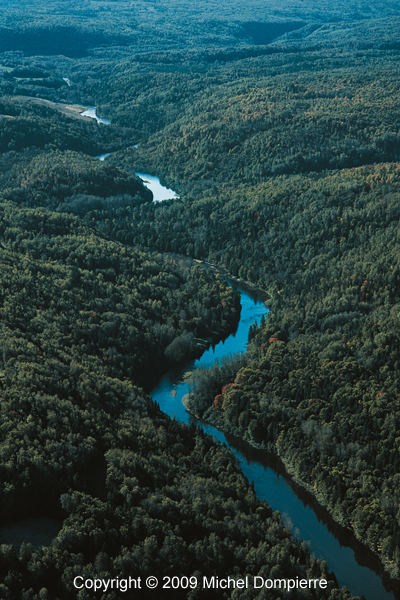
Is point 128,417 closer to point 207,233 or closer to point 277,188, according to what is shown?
point 207,233

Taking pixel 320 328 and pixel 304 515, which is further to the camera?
pixel 320 328

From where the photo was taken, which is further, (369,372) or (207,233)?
(207,233)

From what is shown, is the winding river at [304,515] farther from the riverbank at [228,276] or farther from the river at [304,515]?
the riverbank at [228,276]

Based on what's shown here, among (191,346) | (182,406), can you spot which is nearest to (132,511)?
(182,406)

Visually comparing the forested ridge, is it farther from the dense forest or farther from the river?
the river

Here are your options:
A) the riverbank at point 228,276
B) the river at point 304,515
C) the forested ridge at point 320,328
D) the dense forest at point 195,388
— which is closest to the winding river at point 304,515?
the river at point 304,515

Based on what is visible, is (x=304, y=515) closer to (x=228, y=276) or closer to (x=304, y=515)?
(x=304, y=515)

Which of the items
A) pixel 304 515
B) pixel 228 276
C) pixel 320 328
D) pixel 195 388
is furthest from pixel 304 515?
pixel 228 276

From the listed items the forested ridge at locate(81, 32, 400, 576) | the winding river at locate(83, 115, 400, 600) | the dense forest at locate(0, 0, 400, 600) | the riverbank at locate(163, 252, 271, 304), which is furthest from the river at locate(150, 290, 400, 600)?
the riverbank at locate(163, 252, 271, 304)
